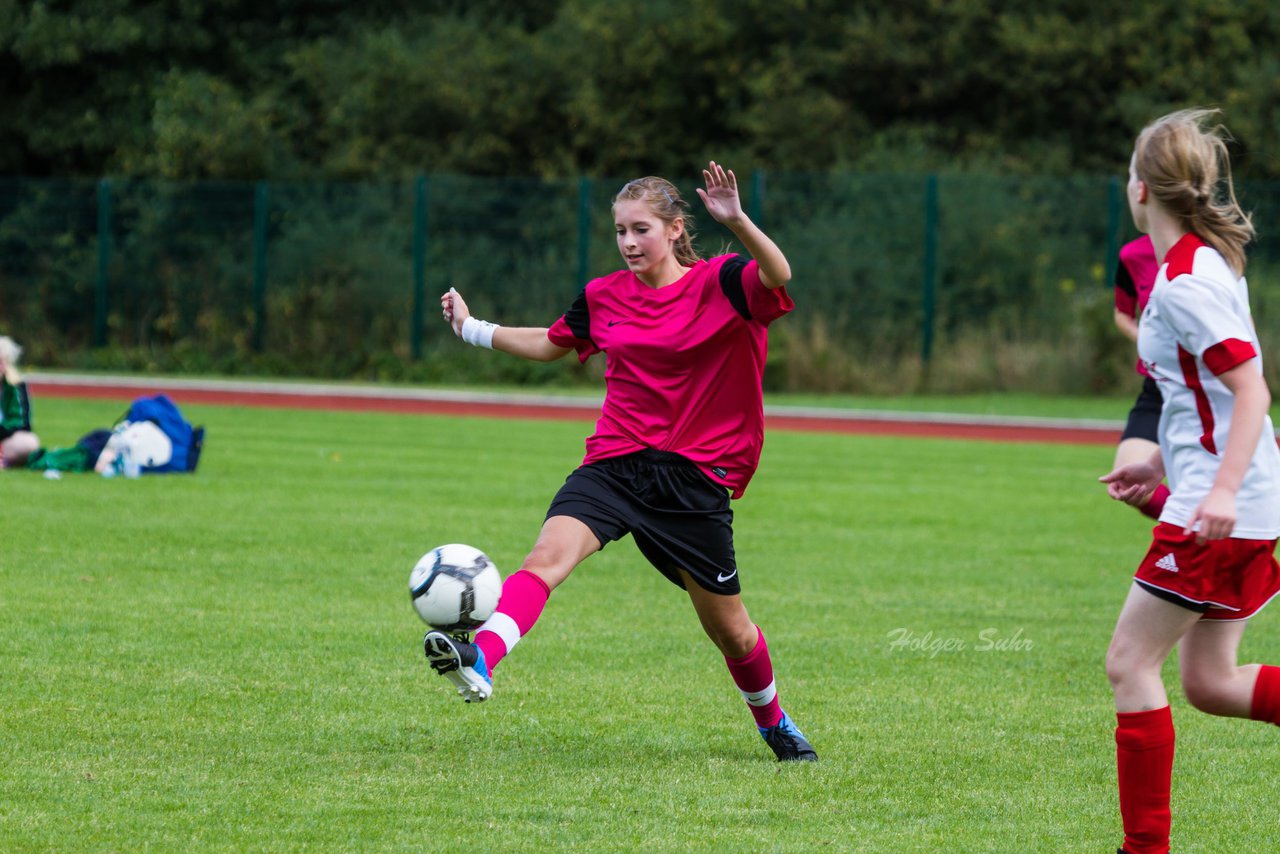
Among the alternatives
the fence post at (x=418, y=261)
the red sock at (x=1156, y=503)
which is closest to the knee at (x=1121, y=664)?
the red sock at (x=1156, y=503)

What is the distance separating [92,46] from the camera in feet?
104

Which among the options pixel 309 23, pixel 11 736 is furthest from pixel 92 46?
pixel 11 736

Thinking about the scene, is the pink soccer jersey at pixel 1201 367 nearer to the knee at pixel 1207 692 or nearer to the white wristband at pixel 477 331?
the knee at pixel 1207 692

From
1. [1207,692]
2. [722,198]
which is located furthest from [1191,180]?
[722,198]

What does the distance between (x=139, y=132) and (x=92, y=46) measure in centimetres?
175

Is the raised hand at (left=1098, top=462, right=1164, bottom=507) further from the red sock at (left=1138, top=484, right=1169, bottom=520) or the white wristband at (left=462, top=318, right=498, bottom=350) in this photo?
the red sock at (left=1138, top=484, right=1169, bottom=520)

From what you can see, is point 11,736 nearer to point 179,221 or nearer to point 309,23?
point 179,221

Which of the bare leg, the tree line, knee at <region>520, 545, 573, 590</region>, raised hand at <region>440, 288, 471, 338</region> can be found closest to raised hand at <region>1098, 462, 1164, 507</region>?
the bare leg

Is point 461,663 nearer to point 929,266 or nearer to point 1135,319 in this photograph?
point 1135,319

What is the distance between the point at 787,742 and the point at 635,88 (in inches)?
1100

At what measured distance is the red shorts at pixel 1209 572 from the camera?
13.5ft

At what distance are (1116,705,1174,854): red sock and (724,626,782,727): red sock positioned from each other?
4.84 feet

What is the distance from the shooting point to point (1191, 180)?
4.12 m

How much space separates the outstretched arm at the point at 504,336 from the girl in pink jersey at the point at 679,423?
0.20 metres
